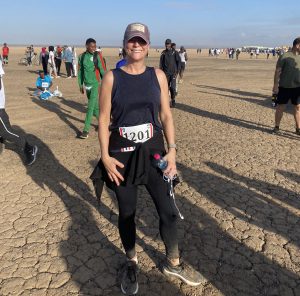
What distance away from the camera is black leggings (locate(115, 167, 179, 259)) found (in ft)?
8.52

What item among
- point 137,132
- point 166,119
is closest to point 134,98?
point 137,132

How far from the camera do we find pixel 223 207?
421 centimetres

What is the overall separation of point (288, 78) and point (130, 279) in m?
5.31

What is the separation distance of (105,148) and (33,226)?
1916 millimetres

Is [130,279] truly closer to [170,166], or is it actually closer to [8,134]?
[170,166]

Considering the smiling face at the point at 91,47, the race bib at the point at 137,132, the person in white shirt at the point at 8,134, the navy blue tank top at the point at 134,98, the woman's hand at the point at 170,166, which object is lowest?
the person in white shirt at the point at 8,134

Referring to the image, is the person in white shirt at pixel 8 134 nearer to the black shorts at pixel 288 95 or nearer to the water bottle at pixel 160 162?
the water bottle at pixel 160 162

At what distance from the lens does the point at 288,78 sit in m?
6.43

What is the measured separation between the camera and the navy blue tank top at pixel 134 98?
2350 mm

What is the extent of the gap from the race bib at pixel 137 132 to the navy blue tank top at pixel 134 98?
0.10 ft

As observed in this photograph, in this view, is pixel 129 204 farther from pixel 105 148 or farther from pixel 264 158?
pixel 264 158

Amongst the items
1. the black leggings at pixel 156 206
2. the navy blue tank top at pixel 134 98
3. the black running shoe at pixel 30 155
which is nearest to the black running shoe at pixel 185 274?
the black leggings at pixel 156 206

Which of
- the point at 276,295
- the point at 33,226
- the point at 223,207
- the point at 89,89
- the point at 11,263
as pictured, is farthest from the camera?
the point at 89,89

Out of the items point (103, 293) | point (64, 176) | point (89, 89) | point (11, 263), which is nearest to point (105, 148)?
point (103, 293)
